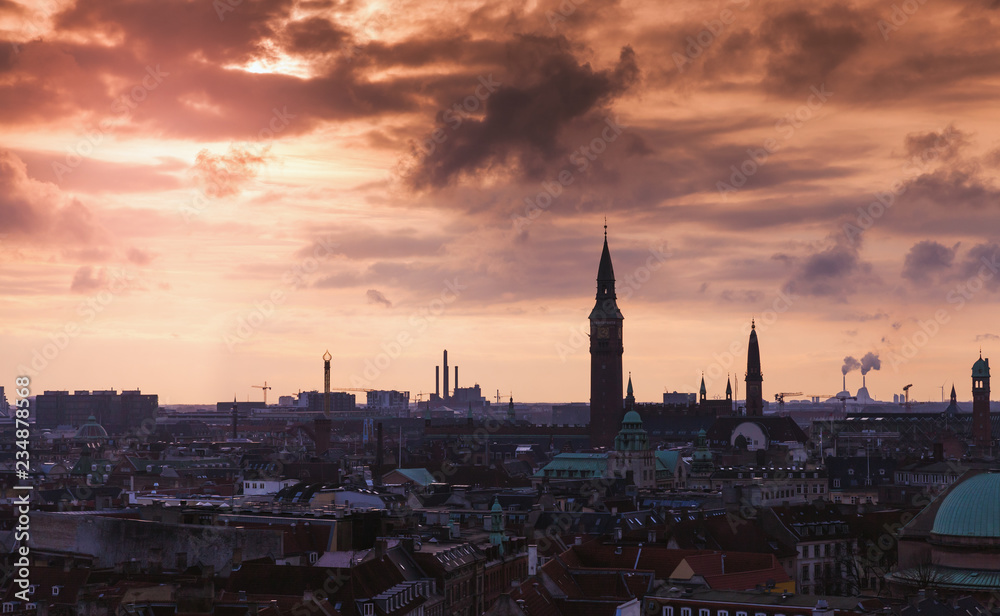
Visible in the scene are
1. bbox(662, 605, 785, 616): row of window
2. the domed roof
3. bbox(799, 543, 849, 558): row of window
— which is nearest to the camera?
bbox(662, 605, 785, 616): row of window

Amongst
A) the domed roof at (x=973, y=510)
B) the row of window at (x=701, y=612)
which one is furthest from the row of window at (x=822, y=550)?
the row of window at (x=701, y=612)

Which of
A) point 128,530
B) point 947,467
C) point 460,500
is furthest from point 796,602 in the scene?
point 947,467

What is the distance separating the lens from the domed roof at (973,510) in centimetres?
8838

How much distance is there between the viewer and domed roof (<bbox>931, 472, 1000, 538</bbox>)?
8838 centimetres

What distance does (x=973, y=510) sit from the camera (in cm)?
8956

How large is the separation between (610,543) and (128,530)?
34411 millimetres

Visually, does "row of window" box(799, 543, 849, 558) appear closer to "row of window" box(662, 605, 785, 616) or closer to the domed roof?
the domed roof

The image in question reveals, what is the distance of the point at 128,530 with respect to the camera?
4508 inches

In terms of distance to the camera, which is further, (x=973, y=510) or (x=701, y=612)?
(x=973, y=510)

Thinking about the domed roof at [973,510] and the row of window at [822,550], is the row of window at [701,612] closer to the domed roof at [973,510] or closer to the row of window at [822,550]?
the domed roof at [973,510]

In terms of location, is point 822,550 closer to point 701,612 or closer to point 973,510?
point 973,510

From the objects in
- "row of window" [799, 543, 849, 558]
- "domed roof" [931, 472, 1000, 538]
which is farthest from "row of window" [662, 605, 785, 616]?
"row of window" [799, 543, 849, 558]

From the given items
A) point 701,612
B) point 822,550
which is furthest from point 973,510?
point 822,550

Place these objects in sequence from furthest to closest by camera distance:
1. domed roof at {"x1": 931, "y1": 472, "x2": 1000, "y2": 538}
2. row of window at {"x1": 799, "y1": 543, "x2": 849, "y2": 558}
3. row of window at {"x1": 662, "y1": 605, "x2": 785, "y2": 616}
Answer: row of window at {"x1": 799, "y1": 543, "x2": 849, "y2": 558} < domed roof at {"x1": 931, "y1": 472, "x2": 1000, "y2": 538} < row of window at {"x1": 662, "y1": 605, "x2": 785, "y2": 616}
